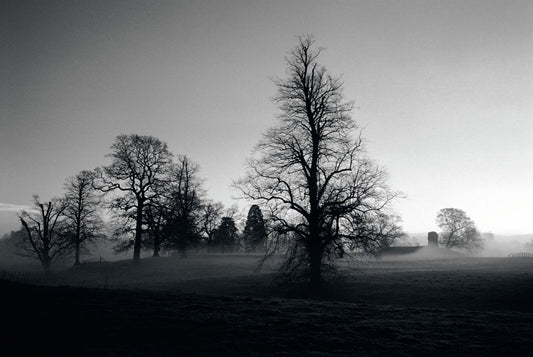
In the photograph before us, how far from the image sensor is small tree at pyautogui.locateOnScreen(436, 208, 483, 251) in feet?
245

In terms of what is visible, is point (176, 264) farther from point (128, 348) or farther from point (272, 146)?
point (128, 348)

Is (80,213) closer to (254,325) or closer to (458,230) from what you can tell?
(254,325)

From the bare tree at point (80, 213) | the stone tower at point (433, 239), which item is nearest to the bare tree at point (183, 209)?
the bare tree at point (80, 213)

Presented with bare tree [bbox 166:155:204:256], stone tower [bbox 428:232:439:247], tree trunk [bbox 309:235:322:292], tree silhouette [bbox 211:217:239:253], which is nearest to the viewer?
tree trunk [bbox 309:235:322:292]

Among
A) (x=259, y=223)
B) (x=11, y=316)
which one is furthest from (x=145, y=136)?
(x=11, y=316)

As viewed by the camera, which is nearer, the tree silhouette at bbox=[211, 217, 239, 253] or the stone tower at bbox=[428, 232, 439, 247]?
the tree silhouette at bbox=[211, 217, 239, 253]

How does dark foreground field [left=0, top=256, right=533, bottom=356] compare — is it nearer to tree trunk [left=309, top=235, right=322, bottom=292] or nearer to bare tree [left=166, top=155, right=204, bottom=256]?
tree trunk [left=309, top=235, right=322, bottom=292]

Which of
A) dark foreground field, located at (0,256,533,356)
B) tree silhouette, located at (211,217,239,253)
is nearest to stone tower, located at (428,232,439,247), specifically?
tree silhouette, located at (211,217,239,253)

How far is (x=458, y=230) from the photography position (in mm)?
75562

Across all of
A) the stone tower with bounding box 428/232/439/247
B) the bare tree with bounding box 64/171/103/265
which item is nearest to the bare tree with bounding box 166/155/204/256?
the bare tree with bounding box 64/171/103/265

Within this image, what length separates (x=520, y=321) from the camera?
36.5 ft

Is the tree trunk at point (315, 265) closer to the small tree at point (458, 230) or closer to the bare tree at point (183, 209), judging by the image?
the bare tree at point (183, 209)

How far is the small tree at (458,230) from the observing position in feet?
245

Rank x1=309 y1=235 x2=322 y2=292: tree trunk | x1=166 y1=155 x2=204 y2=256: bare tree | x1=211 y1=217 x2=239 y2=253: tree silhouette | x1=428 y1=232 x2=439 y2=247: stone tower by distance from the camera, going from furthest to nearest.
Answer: x1=428 y1=232 x2=439 y2=247: stone tower, x1=211 y1=217 x2=239 y2=253: tree silhouette, x1=166 y1=155 x2=204 y2=256: bare tree, x1=309 y1=235 x2=322 y2=292: tree trunk
